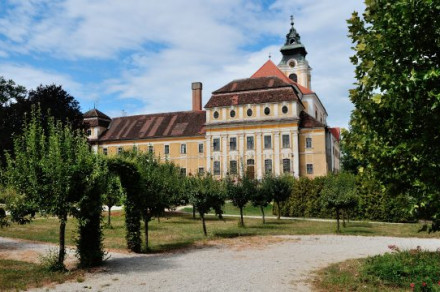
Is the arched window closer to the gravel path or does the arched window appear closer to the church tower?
the church tower

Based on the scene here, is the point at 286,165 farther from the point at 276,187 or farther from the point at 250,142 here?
the point at 276,187

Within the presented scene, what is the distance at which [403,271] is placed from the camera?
9.72 meters

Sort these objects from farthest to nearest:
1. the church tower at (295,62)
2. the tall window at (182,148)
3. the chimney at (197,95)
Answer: the church tower at (295,62) < the chimney at (197,95) < the tall window at (182,148)

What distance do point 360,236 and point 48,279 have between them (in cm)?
1513

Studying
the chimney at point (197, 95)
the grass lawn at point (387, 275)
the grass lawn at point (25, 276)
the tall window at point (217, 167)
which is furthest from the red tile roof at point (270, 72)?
the grass lawn at point (25, 276)

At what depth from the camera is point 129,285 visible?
9844mm

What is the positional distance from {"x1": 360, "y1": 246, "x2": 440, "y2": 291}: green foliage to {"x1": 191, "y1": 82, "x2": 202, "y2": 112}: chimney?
169 feet

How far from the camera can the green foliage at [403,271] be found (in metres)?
9.12

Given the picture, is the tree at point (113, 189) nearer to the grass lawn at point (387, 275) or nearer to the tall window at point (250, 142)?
the grass lawn at point (387, 275)

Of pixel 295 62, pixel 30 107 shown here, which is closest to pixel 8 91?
pixel 30 107

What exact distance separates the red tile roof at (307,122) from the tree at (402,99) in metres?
40.4

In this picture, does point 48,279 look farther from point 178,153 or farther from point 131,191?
point 178,153

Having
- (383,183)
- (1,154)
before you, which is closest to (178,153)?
(1,154)

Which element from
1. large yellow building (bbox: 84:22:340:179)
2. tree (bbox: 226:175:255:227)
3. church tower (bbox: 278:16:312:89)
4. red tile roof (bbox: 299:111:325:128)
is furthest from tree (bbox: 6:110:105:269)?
church tower (bbox: 278:16:312:89)
